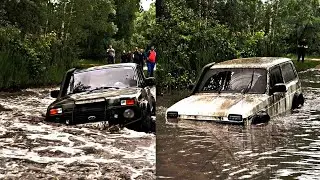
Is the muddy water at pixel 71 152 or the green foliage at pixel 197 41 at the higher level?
the green foliage at pixel 197 41

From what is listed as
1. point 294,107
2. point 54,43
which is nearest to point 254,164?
point 294,107

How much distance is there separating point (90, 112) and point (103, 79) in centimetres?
126

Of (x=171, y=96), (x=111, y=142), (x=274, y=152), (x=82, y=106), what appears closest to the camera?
(x=274, y=152)

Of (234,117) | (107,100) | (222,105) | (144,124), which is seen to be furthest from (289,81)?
(107,100)

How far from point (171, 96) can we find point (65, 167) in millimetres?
10489

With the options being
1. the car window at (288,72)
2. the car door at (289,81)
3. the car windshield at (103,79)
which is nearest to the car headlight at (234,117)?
the car windshield at (103,79)

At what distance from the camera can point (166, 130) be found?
9.33 metres

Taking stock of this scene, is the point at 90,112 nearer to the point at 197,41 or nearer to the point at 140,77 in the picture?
the point at 140,77

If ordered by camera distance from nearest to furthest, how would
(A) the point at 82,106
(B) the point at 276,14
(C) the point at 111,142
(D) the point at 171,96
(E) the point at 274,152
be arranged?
(E) the point at 274,152 < (C) the point at 111,142 < (A) the point at 82,106 < (D) the point at 171,96 < (B) the point at 276,14

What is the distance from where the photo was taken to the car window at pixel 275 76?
425 inches

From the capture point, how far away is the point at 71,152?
7.52m

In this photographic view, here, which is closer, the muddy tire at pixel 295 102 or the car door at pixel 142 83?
the car door at pixel 142 83

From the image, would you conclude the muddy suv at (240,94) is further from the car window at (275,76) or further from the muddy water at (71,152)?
the muddy water at (71,152)

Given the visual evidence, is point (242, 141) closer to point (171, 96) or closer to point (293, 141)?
point (293, 141)
